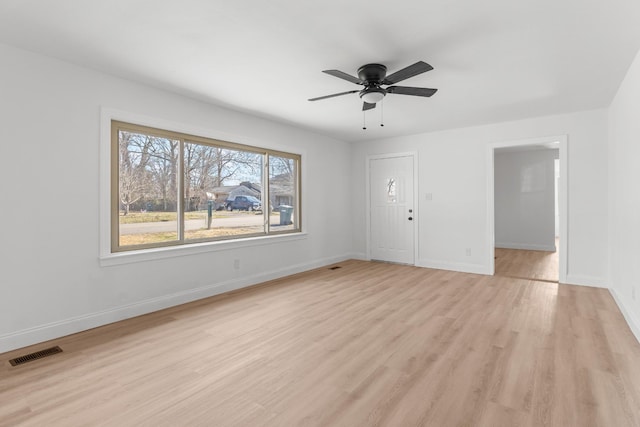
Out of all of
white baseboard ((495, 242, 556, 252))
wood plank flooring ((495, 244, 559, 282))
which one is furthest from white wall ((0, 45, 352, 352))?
white baseboard ((495, 242, 556, 252))

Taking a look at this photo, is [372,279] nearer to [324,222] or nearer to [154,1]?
[324,222]

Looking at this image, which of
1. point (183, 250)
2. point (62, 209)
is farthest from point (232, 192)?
point (62, 209)

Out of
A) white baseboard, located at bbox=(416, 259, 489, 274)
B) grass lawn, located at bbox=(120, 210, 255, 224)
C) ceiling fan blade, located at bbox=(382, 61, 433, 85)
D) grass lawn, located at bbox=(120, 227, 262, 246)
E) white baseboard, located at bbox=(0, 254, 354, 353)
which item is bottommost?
white baseboard, located at bbox=(0, 254, 354, 353)

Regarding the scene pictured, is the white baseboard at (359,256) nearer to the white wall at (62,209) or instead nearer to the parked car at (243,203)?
the parked car at (243,203)

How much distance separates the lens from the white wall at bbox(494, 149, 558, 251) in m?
7.84

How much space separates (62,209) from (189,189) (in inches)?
53.2

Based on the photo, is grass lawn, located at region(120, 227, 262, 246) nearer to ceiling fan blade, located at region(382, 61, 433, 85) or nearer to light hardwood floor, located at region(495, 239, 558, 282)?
ceiling fan blade, located at region(382, 61, 433, 85)

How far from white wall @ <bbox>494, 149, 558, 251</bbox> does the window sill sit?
609 centimetres

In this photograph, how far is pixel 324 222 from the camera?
6219 millimetres

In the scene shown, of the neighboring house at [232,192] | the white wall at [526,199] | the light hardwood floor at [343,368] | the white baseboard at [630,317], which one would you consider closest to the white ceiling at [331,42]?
the neighboring house at [232,192]

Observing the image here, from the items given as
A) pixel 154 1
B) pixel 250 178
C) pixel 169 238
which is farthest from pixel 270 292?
pixel 154 1

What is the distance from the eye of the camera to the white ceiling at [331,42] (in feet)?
7.11

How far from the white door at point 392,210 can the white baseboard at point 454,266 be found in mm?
251

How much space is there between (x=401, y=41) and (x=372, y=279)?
347cm
